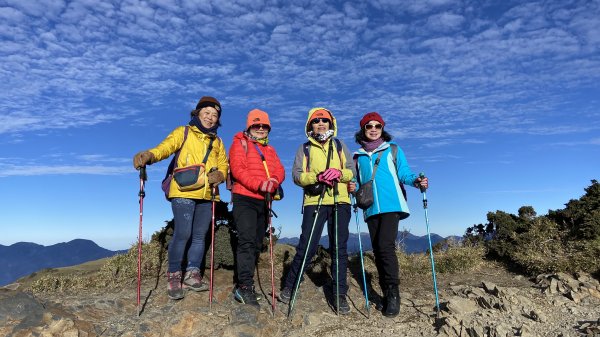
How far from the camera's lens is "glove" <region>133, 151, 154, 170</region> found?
20.2 feet

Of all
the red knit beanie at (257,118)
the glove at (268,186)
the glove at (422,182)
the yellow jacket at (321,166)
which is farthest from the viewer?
the red knit beanie at (257,118)

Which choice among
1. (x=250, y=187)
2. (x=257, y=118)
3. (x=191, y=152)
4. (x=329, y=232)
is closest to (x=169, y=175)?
(x=191, y=152)

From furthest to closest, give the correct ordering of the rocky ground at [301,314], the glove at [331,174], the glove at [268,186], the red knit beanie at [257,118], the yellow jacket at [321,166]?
the red knit beanie at [257,118] → the yellow jacket at [321,166] → the glove at [268,186] → the glove at [331,174] → the rocky ground at [301,314]

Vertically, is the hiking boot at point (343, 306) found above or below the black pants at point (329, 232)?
below

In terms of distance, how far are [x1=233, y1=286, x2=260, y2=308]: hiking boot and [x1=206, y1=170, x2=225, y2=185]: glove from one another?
1.72 meters

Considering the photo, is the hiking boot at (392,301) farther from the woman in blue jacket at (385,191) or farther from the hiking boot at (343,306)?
the hiking boot at (343,306)

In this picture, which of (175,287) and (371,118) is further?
(371,118)

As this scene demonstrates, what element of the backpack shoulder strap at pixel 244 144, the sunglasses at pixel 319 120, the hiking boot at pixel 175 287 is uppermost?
the sunglasses at pixel 319 120

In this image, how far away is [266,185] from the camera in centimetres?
607

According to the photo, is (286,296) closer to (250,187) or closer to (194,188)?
(250,187)

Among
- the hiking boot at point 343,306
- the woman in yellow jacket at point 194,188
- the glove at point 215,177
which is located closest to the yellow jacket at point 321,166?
the glove at point 215,177

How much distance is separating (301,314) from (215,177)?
256 centimetres

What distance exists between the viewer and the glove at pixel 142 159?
6.15 meters

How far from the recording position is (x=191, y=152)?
21.5 feet
